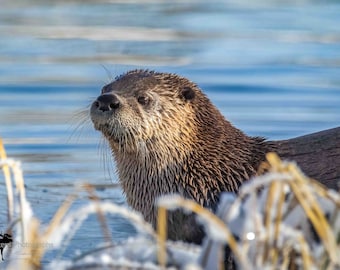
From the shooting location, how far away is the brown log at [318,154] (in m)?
4.86

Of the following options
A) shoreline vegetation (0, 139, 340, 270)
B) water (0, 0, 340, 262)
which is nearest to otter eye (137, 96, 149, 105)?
water (0, 0, 340, 262)

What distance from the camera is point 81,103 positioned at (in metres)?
8.74

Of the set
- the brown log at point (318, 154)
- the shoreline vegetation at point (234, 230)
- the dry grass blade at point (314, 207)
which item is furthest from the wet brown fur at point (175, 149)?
the dry grass blade at point (314, 207)

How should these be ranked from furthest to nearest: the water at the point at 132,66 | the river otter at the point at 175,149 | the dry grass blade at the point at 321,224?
the water at the point at 132,66 < the river otter at the point at 175,149 < the dry grass blade at the point at 321,224

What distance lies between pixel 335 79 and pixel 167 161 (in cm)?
494

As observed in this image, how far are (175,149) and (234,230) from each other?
7.38ft

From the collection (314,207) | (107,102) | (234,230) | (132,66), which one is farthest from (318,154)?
(132,66)

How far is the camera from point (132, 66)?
969 cm

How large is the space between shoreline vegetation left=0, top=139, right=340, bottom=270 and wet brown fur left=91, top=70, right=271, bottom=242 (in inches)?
80.7

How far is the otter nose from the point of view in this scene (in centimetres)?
470

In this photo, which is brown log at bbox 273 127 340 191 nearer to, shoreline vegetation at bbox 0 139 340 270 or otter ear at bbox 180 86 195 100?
otter ear at bbox 180 86 195 100

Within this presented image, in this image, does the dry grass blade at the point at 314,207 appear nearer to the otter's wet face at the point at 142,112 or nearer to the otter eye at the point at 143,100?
the otter's wet face at the point at 142,112

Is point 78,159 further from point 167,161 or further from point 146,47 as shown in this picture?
Result: point 146,47

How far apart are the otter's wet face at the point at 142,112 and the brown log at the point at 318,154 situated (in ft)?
1.47
